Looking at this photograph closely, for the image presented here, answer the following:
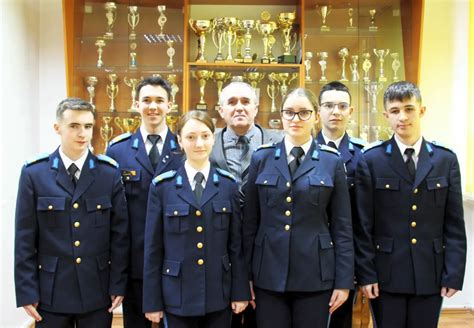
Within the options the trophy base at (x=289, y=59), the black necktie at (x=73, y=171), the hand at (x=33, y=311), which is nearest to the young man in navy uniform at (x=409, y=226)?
the black necktie at (x=73, y=171)

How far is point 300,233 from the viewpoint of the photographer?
6.00 ft

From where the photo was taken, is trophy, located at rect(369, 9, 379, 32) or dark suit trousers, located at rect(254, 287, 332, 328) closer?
dark suit trousers, located at rect(254, 287, 332, 328)

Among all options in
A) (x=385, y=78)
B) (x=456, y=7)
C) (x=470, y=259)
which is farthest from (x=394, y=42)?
(x=470, y=259)

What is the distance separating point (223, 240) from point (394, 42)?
2.92 meters

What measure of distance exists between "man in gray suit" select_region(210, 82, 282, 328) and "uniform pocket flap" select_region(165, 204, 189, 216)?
0.45 metres

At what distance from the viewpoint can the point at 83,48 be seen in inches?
152

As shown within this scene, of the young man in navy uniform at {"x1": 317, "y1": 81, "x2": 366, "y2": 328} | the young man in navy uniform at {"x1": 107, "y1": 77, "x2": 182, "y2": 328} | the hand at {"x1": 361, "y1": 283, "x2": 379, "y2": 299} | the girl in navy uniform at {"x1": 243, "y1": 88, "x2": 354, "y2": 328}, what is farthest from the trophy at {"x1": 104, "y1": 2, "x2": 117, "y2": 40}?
the hand at {"x1": 361, "y1": 283, "x2": 379, "y2": 299}

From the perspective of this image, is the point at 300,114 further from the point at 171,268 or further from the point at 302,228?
the point at 171,268

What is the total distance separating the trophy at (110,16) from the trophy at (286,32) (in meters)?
1.47

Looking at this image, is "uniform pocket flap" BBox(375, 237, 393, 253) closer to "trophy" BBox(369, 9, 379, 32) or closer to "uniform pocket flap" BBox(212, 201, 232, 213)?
"uniform pocket flap" BBox(212, 201, 232, 213)

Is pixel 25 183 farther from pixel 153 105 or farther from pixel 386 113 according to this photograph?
pixel 386 113

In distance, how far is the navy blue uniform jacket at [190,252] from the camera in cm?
181

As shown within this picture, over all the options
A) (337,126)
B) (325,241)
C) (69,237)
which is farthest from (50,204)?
(337,126)

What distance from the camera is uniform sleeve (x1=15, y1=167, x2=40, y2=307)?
6.07 ft
